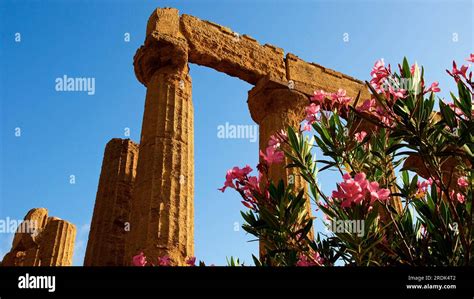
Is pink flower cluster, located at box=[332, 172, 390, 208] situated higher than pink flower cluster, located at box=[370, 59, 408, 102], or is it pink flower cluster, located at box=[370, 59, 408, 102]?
pink flower cluster, located at box=[370, 59, 408, 102]

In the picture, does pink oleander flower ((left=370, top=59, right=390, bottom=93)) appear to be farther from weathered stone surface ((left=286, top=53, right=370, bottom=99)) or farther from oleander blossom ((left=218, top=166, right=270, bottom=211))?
weathered stone surface ((left=286, top=53, right=370, bottom=99))

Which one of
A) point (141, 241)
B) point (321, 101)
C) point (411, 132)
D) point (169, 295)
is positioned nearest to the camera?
point (169, 295)

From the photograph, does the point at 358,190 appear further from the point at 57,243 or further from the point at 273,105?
the point at 57,243

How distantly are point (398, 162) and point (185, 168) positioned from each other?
509 cm

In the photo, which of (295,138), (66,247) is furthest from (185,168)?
(66,247)

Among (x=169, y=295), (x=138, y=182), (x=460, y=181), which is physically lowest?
(x=169, y=295)

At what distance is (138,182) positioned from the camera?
8703 mm

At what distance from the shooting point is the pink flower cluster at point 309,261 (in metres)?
3.68

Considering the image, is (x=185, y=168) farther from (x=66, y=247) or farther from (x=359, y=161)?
(x=66, y=247)

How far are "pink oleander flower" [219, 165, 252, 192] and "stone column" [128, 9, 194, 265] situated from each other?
4.31m

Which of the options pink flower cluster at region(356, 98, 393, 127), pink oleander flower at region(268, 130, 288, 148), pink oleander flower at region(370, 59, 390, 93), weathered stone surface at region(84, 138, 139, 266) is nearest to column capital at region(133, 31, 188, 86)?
weathered stone surface at region(84, 138, 139, 266)

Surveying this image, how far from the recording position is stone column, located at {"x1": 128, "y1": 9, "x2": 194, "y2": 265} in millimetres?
7915

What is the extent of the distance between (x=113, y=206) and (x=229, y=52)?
4.84 m

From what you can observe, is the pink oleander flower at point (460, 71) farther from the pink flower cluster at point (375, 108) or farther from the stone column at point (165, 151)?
the stone column at point (165, 151)
